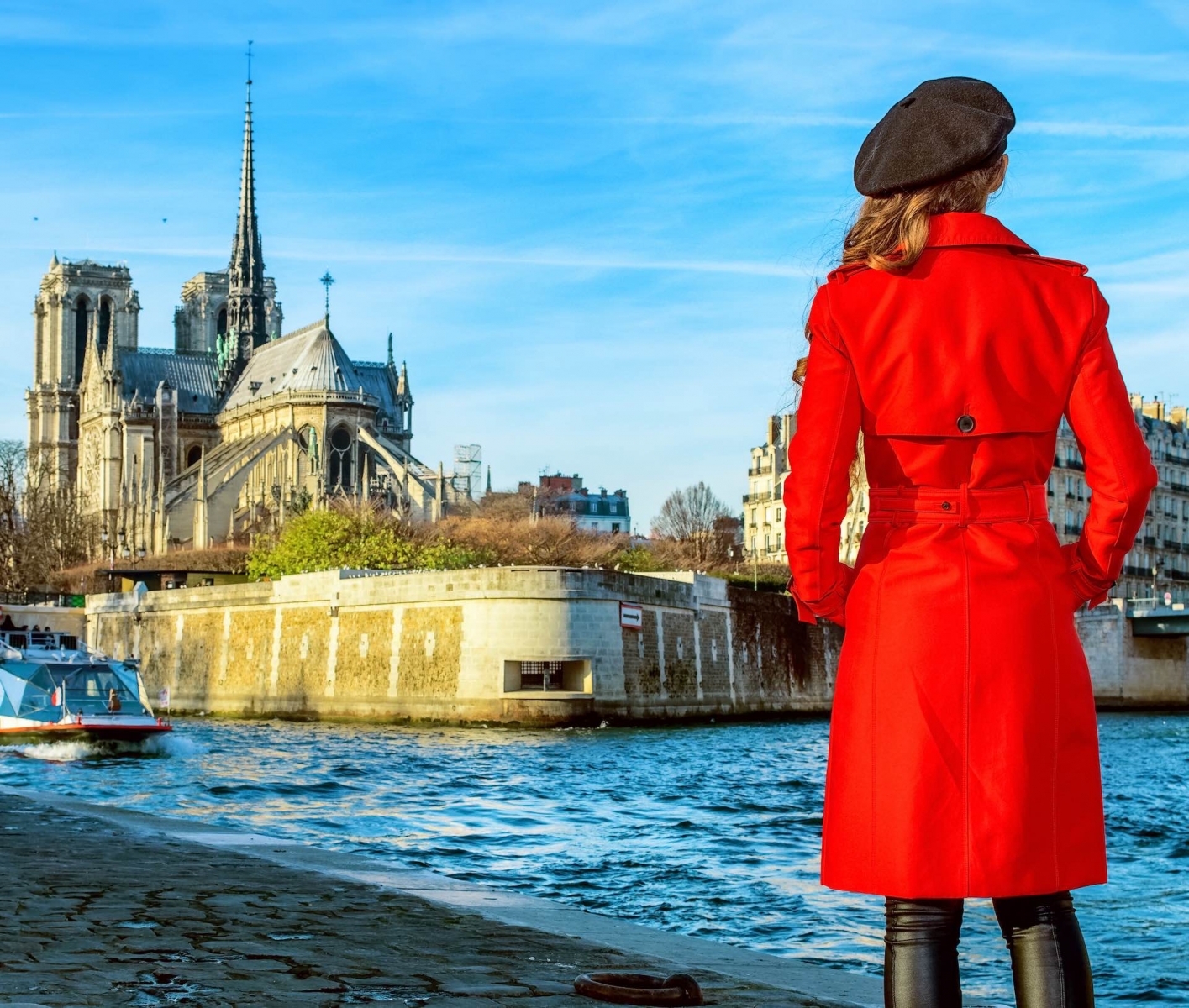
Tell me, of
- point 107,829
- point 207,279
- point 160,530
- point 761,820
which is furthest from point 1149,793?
point 207,279

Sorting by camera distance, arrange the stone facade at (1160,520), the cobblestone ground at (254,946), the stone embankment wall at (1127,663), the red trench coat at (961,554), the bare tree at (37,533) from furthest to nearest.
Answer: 1. the stone facade at (1160,520)
2. the bare tree at (37,533)
3. the stone embankment wall at (1127,663)
4. the cobblestone ground at (254,946)
5. the red trench coat at (961,554)

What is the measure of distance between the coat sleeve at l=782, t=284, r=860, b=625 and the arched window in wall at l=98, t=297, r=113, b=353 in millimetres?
148683

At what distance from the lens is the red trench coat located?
4.03 meters

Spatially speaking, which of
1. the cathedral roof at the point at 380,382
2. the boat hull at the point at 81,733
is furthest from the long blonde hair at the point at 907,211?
the cathedral roof at the point at 380,382

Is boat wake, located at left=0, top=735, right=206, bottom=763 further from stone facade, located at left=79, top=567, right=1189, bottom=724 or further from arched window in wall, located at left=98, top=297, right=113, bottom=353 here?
arched window in wall, located at left=98, top=297, right=113, bottom=353

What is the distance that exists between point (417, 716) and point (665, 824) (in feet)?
87.4

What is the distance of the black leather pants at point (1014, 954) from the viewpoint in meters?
4.08

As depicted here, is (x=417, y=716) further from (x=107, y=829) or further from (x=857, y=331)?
(x=857, y=331)

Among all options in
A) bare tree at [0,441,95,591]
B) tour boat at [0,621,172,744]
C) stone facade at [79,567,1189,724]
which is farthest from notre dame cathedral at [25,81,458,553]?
tour boat at [0,621,172,744]

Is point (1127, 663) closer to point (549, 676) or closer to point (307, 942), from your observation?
point (549, 676)

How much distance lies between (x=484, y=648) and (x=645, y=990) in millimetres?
41253

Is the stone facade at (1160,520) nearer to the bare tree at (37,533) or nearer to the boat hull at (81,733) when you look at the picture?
the bare tree at (37,533)

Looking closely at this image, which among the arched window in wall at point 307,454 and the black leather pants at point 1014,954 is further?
the arched window in wall at point 307,454

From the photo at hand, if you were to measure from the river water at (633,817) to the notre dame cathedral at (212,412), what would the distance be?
2227 inches
